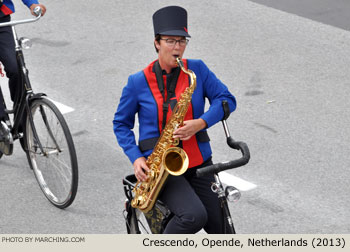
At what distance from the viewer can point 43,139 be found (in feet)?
23.2

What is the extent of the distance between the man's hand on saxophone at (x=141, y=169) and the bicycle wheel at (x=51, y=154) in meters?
1.46

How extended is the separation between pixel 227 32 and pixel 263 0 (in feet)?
4.25

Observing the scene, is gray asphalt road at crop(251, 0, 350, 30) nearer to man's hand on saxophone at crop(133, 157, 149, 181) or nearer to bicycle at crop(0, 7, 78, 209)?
bicycle at crop(0, 7, 78, 209)

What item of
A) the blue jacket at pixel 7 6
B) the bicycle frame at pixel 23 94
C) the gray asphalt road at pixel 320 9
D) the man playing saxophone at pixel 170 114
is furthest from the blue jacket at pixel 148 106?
the gray asphalt road at pixel 320 9

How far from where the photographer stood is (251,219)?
6.51 m

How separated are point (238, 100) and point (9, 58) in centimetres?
280

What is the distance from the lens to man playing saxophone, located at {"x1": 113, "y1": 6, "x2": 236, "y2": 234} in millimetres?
5027

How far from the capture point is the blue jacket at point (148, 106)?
518 cm

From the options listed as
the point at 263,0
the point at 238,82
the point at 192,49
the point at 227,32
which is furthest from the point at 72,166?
the point at 263,0

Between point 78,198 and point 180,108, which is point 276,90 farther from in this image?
point 180,108

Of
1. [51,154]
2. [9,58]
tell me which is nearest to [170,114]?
[51,154]

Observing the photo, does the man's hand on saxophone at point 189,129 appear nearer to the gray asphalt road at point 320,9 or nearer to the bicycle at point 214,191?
the bicycle at point 214,191

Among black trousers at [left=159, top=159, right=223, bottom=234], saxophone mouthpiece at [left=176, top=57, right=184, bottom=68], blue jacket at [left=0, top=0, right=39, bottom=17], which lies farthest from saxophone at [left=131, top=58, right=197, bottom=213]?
blue jacket at [left=0, top=0, right=39, bottom=17]

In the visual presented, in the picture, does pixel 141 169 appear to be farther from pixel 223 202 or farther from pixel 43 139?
pixel 43 139
